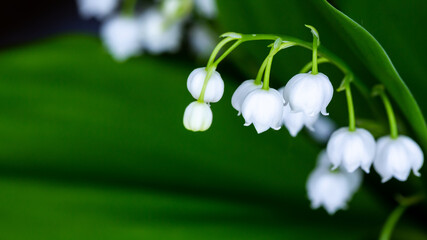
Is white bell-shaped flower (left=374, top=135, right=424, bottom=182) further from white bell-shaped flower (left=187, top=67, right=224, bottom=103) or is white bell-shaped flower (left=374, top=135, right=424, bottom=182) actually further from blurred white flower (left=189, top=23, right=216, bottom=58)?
blurred white flower (left=189, top=23, right=216, bottom=58)

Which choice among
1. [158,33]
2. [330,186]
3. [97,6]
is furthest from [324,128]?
[97,6]

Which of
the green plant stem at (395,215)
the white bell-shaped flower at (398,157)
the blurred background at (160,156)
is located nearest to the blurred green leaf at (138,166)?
the blurred background at (160,156)

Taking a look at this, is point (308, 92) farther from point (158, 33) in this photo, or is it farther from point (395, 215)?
point (158, 33)

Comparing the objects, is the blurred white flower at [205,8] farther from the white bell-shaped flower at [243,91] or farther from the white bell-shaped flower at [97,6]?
the white bell-shaped flower at [243,91]

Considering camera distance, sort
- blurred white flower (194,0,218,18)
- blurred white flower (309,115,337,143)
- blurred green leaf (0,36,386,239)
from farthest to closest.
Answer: blurred white flower (194,0,218,18), blurred white flower (309,115,337,143), blurred green leaf (0,36,386,239)

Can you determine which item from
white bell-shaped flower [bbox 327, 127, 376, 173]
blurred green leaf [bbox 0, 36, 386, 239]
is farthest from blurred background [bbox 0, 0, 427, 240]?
white bell-shaped flower [bbox 327, 127, 376, 173]

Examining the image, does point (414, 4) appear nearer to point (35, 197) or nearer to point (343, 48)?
point (343, 48)
